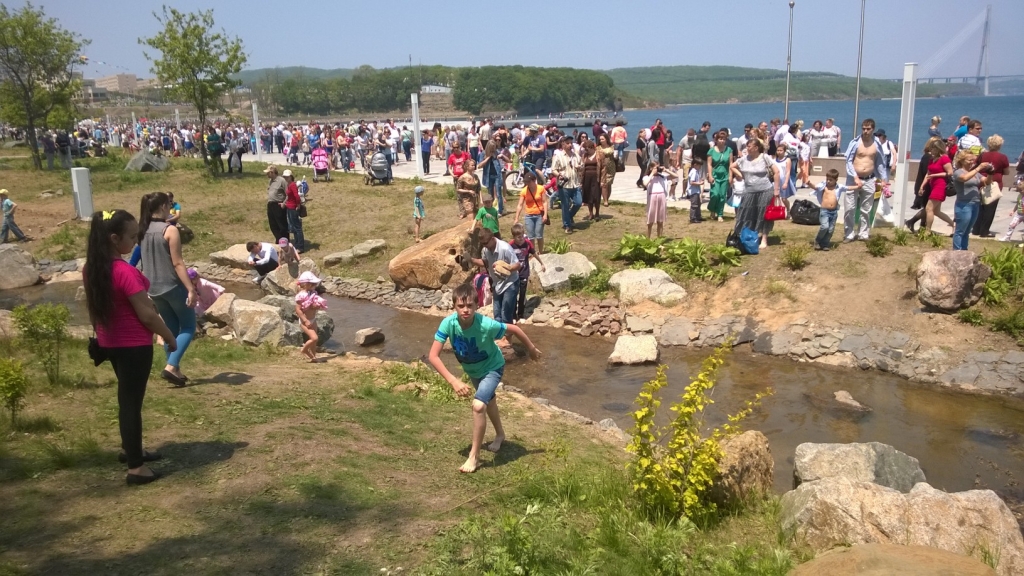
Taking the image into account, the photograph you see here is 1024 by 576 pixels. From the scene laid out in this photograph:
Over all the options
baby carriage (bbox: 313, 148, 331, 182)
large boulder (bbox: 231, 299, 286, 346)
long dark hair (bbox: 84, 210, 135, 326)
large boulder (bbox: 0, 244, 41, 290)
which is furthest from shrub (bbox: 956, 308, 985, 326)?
baby carriage (bbox: 313, 148, 331, 182)

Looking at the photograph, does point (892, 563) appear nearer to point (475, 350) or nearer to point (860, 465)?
point (860, 465)

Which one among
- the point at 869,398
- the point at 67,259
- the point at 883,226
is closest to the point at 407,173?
the point at 67,259

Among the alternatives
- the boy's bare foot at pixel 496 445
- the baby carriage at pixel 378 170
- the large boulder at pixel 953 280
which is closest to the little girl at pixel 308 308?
the boy's bare foot at pixel 496 445

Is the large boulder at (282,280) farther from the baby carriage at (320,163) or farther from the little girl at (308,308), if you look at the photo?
the baby carriage at (320,163)

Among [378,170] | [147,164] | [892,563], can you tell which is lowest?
[892,563]

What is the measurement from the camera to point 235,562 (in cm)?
407

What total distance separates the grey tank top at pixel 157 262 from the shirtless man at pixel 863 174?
1033cm

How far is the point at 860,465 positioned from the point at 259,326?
24.9 ft

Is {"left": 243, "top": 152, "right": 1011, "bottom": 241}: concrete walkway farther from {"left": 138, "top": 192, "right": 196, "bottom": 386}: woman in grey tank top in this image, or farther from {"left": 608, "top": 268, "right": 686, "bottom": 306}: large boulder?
{"left": 138, "top": 192, "right": 196, "bottom": 386}: woman in grey tank top

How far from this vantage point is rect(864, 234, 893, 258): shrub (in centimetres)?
1197

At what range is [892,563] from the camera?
4105 millimetres

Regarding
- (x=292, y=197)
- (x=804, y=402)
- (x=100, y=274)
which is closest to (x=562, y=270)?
(x=804, y=402)

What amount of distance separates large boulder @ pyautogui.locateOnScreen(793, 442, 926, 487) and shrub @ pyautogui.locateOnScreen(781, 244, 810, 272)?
591 centimetres

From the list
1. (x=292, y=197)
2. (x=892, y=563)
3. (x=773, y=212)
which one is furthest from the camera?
(x=292, y=197)
